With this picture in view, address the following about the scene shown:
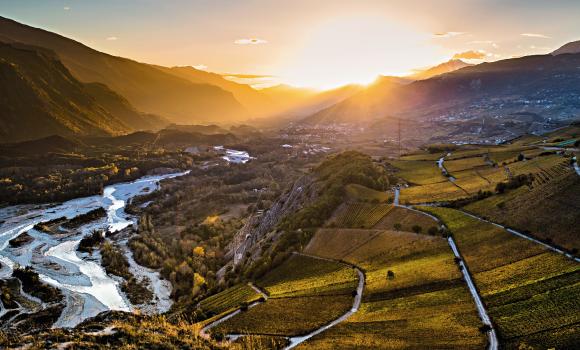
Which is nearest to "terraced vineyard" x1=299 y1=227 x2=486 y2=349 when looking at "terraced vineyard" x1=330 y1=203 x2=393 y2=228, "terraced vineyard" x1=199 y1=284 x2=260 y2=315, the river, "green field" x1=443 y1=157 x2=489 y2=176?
"terraced vineyard" x1=330 y1=203 x2=393 y2=228

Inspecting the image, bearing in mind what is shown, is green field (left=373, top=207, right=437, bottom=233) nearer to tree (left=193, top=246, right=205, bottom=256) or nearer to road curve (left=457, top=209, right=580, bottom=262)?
road curve (left=457, top=209, right=580, bottom=262)

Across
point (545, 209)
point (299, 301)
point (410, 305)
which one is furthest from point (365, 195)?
point (410, 305)

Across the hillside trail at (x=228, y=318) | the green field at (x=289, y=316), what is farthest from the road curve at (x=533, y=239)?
the hillside trail at (x=228, y=318)

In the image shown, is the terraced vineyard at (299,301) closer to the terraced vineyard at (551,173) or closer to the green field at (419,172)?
the terraced vineyard at (551,173)


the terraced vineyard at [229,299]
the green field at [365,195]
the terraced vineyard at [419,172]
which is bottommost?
the terraced vineyard at [229,299]

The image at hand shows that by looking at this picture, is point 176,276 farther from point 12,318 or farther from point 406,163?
point 406,163
